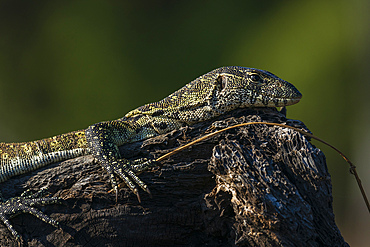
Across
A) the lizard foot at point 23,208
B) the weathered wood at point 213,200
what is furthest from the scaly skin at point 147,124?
the weathered wood at point 213,200

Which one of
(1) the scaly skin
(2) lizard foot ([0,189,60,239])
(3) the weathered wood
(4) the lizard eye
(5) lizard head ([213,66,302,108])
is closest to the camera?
(3) the weathered wood

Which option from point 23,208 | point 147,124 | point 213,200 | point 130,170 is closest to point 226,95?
point 147,124

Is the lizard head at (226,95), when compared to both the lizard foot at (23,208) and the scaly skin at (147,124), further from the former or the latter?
the lizard foot at (23,208)

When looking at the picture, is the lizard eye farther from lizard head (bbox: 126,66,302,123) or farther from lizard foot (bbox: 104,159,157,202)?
lizard foot (bbox: 104,159,157,202)

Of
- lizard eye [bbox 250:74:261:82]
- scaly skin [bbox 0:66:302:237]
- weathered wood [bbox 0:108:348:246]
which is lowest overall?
weathered wood [bbox 0:108:348:246]

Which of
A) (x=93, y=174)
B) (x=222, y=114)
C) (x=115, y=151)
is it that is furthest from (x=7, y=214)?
(x=222, y=114)

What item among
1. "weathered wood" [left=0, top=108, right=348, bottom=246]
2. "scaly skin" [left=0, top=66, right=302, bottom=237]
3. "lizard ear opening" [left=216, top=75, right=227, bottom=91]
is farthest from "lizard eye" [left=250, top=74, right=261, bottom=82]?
"weathered wood" [left=0, top=108, right=348, bottom=246]

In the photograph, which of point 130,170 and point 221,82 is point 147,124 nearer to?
point 130,170
